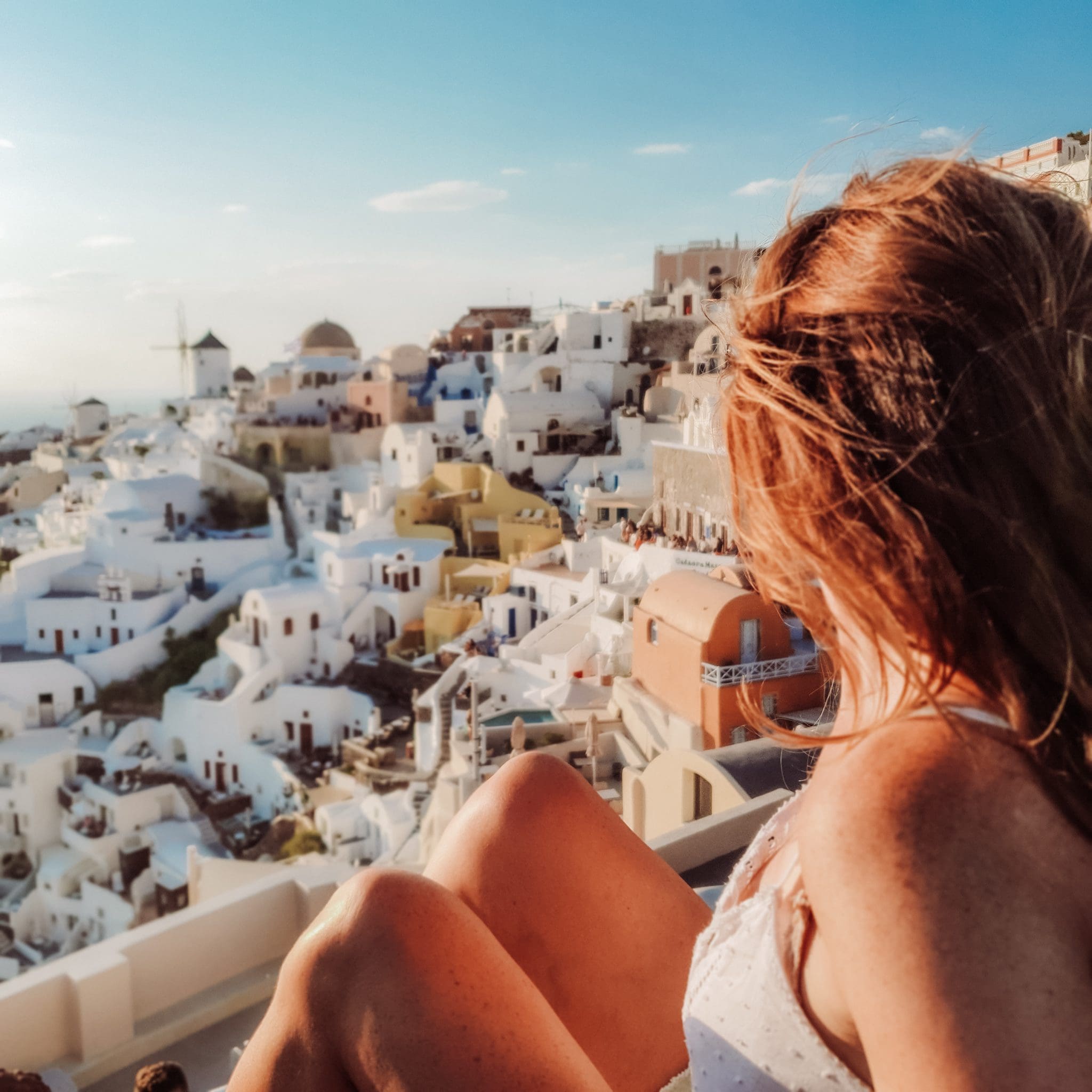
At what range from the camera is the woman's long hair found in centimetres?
69

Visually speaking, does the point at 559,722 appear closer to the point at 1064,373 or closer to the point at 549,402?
the point at 1064,373

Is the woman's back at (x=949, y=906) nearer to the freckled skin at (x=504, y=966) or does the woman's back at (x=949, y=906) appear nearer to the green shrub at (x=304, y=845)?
the freckled skin at (x=504, y=966)

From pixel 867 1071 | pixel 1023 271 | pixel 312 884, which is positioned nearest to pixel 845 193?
pixel 1023 271

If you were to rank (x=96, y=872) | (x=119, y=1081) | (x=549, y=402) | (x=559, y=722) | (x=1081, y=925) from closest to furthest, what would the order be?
(x=1081, y=925) → (x=119, y=1081) → (x=559, y=722) → (x=96, y=872) → (x=549, y=402)

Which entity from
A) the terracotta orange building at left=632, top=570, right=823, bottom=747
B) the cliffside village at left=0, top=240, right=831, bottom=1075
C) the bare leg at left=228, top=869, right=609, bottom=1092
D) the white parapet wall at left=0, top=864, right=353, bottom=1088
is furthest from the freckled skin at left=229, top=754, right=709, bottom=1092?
the terracotta orange building at left=632, top=570, right=823, bottom=747

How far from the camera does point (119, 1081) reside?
93.3 inches

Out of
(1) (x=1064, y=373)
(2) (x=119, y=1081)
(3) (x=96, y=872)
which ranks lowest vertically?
(3) (x=96, y=872)

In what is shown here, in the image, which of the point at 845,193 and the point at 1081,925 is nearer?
the point at 1081,925

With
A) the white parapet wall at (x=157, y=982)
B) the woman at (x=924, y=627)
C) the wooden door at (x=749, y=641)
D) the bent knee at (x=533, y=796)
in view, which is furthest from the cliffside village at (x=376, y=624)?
the woman at (x=924, y=627)

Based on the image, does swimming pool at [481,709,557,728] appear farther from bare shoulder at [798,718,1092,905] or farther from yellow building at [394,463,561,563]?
yellow building at [394,463,561,563]

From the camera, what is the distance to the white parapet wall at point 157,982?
2311 mm

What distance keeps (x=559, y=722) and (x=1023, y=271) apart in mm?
7254

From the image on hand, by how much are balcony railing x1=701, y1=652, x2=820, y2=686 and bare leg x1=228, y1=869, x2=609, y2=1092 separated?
4669 millimetres

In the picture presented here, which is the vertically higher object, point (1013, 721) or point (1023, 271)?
point (1023, 271)
